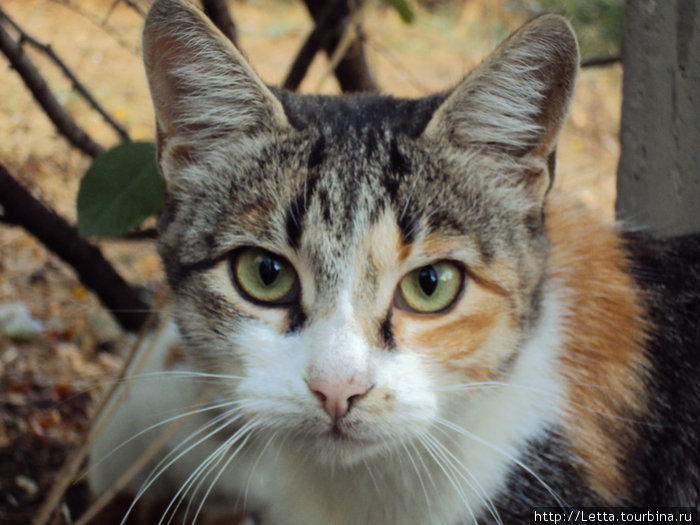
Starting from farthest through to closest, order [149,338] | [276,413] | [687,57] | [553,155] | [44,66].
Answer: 1. [44,66]
2. [149,338]
3. [687,57]
4. [553,155]
5. [276,413]

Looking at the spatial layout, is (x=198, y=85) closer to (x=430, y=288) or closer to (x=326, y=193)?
(x=326, y=193)

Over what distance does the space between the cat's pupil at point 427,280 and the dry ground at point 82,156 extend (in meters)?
0.83

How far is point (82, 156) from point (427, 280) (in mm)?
2480

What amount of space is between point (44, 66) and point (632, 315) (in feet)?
13.5

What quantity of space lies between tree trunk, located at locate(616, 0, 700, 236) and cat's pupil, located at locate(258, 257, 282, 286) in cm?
129

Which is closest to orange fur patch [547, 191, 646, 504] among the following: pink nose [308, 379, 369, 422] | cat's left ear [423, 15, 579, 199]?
cat's left ear [423, 15, 579, 199]

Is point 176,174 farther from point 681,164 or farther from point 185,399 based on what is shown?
point 681,164

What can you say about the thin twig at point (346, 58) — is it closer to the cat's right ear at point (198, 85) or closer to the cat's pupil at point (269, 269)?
the cat's right ear at point (198, 85)

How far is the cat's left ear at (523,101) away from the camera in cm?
163

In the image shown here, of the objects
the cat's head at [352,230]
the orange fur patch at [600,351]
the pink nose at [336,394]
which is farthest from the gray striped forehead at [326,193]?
the orange fur patch at [600,351]

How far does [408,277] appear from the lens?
63.7 inches

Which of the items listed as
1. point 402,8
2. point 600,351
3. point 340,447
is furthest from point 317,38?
point 340,447

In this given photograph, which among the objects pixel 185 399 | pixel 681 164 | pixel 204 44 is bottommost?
pixel 185 399

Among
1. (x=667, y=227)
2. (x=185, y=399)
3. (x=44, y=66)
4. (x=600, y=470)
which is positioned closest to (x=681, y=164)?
(x=667, y=227)
